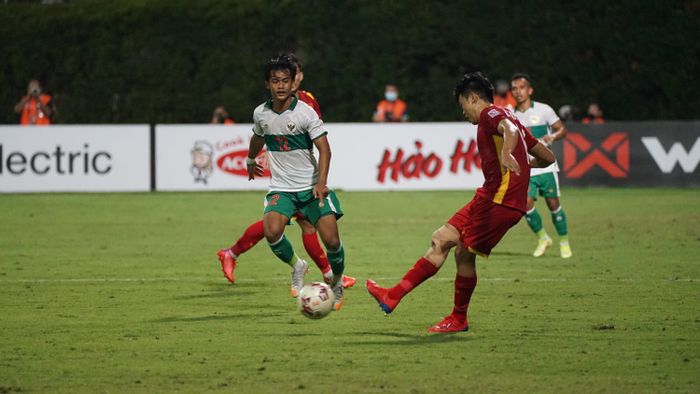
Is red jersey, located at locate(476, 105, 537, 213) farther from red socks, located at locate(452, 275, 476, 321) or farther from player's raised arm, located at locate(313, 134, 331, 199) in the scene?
player's raised arm, located at locate(313, 134, 331, 199)

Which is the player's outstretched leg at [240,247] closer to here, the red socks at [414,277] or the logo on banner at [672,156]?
the red socks at [414,277]

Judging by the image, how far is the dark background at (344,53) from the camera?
1164 inches

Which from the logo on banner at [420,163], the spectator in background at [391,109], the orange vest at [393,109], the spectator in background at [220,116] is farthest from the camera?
the spectator in background at [220,116]

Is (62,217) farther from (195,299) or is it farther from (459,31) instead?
(459,31)

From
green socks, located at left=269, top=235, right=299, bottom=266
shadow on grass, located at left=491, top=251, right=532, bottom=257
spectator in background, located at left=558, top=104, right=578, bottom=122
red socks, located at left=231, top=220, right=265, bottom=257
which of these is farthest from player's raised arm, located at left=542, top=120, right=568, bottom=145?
spectator in background, located at left=558, top=104, right=578, bottom=122

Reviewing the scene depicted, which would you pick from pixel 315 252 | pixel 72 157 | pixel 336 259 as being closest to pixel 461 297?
pixel 336 259

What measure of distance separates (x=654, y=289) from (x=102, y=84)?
2200cm

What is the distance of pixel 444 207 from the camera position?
71.0 feet

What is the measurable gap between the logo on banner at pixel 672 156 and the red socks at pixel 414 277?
17193 mm

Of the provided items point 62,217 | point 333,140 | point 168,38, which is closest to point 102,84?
point 168,38

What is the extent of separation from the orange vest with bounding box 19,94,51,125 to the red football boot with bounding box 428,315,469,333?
20.1 meters

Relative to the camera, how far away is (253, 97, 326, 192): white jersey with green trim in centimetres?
990

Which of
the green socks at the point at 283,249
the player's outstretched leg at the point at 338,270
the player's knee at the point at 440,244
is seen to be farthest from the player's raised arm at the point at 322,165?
the player's knee at the point at 440,244

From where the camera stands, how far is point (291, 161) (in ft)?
33.0
